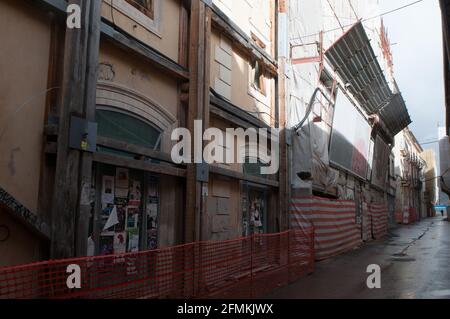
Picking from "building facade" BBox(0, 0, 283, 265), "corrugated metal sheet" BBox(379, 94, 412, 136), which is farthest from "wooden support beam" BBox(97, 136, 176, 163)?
"corrugated metal sheet" BBox(379, 94, 412, 136)

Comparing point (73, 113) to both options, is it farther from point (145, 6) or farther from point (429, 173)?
point (429, 173)

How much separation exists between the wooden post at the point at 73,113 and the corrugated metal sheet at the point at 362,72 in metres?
12.8

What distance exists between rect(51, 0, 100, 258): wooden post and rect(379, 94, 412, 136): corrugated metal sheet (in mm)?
24634

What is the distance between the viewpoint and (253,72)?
1198cm

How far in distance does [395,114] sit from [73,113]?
96.5ft

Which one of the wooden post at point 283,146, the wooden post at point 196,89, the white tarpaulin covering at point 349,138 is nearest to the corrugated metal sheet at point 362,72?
the white tarpaulin covering at point 349,138

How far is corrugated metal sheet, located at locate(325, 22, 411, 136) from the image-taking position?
18.1 m

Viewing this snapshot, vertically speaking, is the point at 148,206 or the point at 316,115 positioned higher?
the point at 316,115

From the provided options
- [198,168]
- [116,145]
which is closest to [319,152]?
[198,168]

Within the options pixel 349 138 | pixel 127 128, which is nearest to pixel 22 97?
pixel 127 128

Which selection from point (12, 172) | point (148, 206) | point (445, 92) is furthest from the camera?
point (445, 92)

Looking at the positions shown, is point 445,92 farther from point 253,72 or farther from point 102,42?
point 102,42
